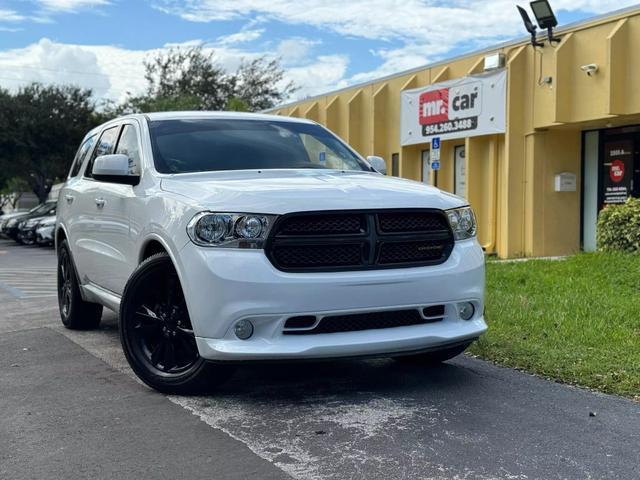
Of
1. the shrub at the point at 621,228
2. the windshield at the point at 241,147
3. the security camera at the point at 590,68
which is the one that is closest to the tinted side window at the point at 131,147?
the windshield at the point at 241,147

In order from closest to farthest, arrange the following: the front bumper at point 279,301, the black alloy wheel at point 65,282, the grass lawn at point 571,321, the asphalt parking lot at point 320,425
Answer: the asphalt parking lot at point 320,425 → the front bumper at point 279,301 → the grass lawn at point 571,321 → the black alloy wheel at point 65,282

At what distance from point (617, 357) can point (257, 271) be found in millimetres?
3103

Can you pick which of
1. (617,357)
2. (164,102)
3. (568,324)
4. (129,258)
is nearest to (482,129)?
(568,324)

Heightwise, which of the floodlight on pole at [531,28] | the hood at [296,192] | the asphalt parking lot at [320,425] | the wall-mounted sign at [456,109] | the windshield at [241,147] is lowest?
the asphalt parking lot at [320,425]

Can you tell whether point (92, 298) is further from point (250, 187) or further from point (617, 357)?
point (617, 357)

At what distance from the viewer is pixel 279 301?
4.34m

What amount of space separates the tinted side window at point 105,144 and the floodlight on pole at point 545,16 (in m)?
10.1

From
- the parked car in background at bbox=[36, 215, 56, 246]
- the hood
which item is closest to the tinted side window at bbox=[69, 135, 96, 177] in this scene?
the hood

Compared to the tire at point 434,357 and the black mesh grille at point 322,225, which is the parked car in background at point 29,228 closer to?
the tire at point 434,357

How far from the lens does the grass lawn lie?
5574 mm

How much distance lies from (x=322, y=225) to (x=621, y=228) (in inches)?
349

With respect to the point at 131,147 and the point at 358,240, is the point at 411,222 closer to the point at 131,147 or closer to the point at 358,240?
the point at 358,240

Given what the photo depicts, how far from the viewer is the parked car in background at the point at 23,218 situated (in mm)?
27625

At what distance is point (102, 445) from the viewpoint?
13.5ft
